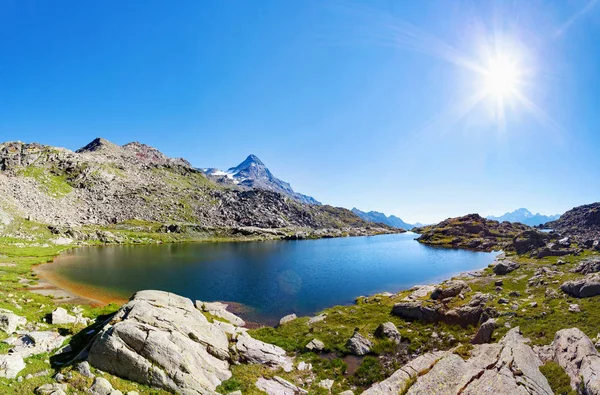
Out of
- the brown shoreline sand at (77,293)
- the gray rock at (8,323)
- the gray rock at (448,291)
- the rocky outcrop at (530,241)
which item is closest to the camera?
the gray rock at (8,323)

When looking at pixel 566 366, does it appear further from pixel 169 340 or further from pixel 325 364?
pixel 169 340

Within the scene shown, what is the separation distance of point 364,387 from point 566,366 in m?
15.4

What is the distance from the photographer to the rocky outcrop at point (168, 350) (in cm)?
1961

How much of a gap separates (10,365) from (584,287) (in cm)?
6443

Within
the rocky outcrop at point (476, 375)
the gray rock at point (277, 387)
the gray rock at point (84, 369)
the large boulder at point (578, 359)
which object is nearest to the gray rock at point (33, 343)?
the gray rock at point (84, 369)

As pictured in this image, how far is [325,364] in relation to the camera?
29.3 m

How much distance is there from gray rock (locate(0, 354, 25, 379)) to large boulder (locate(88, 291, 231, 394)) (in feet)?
12.0

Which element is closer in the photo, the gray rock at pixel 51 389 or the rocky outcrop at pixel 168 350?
the gray rock at pixel 51 389

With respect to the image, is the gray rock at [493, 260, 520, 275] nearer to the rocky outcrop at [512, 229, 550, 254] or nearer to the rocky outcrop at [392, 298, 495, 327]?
the rocky outcrop at [392, 298, 495, 327]

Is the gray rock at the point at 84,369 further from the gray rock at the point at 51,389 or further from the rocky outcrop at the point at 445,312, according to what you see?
the rocky outcrop at the point at 445,312

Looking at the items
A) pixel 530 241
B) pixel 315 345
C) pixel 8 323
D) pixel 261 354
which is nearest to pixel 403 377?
pixel 315 345

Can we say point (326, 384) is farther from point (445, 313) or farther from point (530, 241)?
point (530, 241)

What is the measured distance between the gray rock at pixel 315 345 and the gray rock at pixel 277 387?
831cm

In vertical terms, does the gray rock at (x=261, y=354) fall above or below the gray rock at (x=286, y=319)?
above
